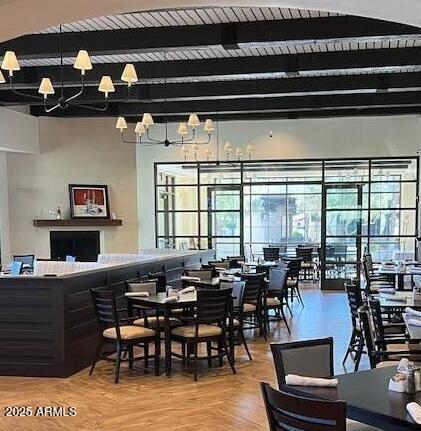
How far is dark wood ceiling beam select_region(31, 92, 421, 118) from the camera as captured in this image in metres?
10.9

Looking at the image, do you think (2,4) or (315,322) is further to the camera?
(315,322)

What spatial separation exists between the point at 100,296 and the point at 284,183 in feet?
27.5

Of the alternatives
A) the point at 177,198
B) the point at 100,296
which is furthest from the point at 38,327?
the point at 177,198

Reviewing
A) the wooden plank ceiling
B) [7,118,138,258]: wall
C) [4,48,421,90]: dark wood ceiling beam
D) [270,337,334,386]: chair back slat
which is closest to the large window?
[7,118,138,258]: wall

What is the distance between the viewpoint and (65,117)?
1319 cm

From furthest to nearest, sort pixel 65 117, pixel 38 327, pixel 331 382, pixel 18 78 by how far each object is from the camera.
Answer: pixel 65 117 → pixel 18 78 → pixel 38 327 → pixel 331 382

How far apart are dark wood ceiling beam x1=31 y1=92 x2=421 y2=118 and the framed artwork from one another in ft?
6.89

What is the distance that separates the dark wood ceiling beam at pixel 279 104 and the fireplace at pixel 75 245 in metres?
3.16

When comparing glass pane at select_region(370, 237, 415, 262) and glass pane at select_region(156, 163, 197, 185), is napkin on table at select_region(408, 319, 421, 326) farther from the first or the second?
glass pane at select_region(156, 163, 197, 185)

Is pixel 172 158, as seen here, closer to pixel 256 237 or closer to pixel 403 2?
pixel 256 237

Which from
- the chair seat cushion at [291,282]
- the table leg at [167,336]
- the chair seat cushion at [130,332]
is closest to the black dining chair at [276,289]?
the chair seat cushion at [291,282]

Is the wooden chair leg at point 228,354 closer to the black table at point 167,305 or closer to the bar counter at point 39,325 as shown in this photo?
the black table at point 167,305

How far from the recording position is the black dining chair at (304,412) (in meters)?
2.35

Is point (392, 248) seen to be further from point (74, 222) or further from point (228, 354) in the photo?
point (228, 354)
